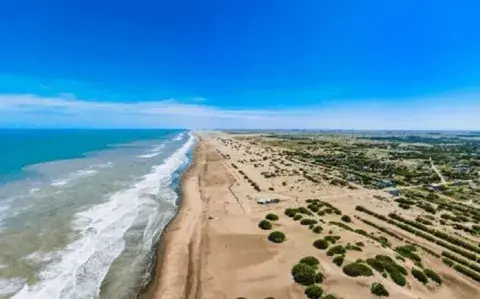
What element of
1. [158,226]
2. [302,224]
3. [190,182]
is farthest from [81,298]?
[190,182]

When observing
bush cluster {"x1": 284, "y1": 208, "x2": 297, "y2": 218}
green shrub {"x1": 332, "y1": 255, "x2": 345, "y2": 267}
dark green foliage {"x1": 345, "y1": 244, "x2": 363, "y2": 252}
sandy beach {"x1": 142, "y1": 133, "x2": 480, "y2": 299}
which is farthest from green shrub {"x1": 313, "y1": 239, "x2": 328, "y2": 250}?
bush cluster {"x1": 284, "y1": 208, "x2": 297, "y2": 218}

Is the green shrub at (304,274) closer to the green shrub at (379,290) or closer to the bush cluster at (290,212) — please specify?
the green shrub at (379,290)

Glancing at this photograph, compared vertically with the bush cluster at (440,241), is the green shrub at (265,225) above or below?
above

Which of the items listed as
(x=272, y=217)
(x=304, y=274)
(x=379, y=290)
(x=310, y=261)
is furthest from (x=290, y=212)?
(x=379, y=290)

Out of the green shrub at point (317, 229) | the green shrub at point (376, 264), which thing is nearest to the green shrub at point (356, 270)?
the green shrub at point (376, 264)

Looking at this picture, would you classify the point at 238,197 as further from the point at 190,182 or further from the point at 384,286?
the point at 384,286
